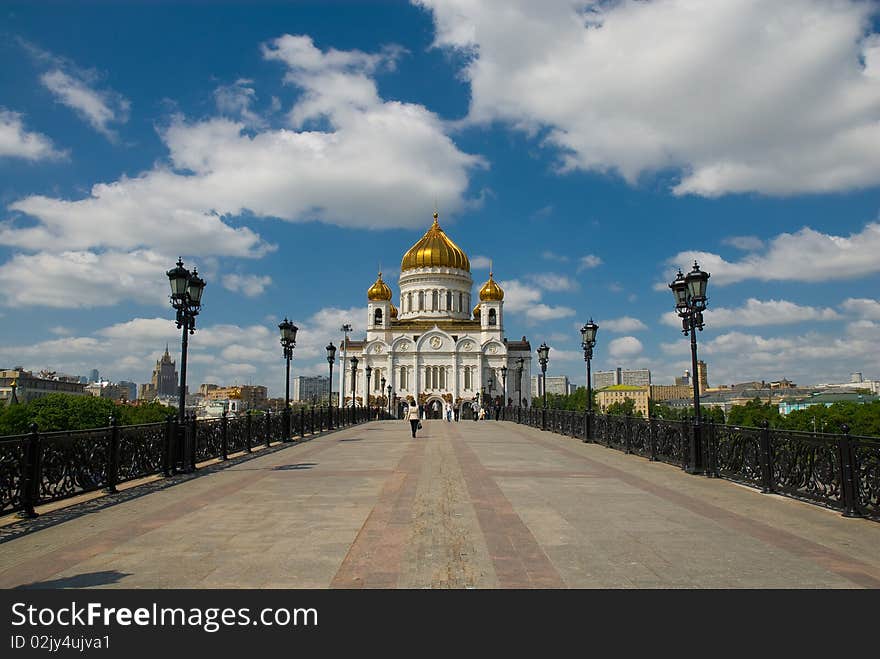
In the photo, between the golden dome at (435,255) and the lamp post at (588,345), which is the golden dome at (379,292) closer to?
the golden dome at (435,255)

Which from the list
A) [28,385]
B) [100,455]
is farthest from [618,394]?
[100,455]

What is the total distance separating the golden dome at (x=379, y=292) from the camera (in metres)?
75.1

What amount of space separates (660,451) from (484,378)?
179ft

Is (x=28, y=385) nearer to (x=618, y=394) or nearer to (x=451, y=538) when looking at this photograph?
(x=451, y=538)

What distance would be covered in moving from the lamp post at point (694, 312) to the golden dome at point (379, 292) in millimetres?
62080

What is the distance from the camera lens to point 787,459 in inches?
374

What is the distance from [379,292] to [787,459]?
67.2 m

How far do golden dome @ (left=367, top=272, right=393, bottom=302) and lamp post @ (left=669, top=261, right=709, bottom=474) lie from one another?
204ft

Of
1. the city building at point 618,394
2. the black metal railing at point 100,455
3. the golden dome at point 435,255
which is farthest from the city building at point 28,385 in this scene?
the city building at point 618,394

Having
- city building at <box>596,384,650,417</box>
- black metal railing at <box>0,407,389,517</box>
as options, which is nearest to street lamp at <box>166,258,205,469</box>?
black metal railing at <box>0,407,389,517</box>

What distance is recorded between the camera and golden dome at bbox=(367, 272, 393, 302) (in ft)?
246

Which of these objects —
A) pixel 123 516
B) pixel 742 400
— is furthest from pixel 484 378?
pixel 742 400
